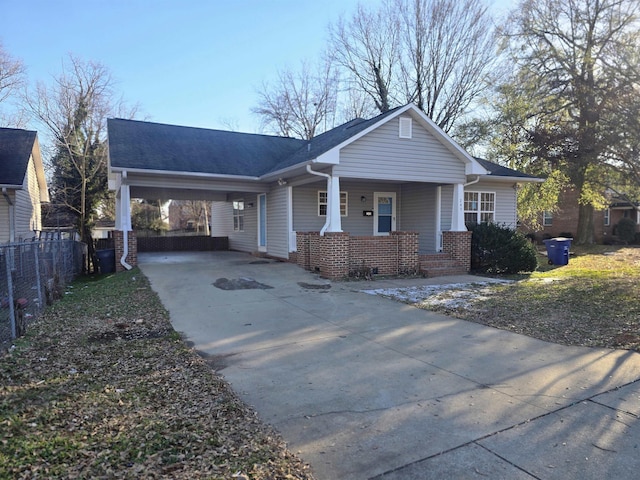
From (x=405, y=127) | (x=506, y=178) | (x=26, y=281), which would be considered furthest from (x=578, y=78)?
(x=26, y=281)

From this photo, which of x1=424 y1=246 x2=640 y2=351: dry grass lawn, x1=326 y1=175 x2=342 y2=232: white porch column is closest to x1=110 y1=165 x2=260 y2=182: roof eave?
x1=326 y1=175 x2=342 y2=232: white porch column

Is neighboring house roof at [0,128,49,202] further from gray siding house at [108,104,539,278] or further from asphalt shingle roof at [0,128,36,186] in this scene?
gray siding house at [108,104,539,278]

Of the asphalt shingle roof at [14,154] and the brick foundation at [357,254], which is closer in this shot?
the brick foundation at [357,254]

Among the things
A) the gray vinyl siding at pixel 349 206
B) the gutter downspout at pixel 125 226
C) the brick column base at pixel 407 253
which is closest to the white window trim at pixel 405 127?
the brick column base at pixel 407 253

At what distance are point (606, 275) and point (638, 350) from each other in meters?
7.89

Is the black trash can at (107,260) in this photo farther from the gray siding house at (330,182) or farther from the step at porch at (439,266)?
the step at porch at (439,266)

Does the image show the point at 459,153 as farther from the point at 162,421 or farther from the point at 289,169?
the point at 162,421

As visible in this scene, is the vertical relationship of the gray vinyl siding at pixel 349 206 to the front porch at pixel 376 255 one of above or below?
above

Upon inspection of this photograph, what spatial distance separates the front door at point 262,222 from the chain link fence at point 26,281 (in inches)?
258

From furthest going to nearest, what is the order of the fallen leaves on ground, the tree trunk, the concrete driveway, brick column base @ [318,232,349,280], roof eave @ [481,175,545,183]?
1. the tree trunk
2. roof eave @ [481,175,545,183]
3. brick column base @ [318,232,349,280]
4. the concrete driveway
5. the fallen leaves on ground

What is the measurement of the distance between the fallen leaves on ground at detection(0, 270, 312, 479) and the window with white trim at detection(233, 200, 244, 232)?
43.2 ft

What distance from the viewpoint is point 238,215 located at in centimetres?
1923

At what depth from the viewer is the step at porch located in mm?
12320

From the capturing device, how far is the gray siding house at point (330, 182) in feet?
39.3
